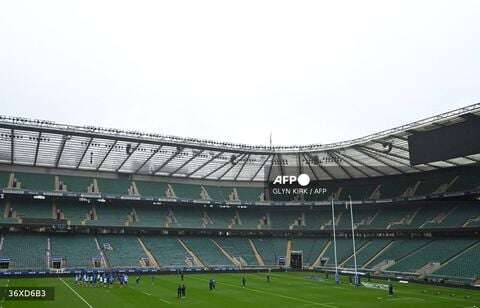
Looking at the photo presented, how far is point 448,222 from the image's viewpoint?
5838 cm

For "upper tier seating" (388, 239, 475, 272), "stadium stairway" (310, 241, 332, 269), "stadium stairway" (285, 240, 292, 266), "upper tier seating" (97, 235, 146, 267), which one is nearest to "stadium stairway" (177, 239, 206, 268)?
"upper tier seating" (97, 235, 146, 267)

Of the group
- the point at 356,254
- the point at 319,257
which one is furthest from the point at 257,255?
the point at 356,254

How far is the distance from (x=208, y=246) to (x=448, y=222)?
3474cm

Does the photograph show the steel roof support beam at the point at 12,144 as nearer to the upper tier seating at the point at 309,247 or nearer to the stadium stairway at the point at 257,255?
the stadium stairway at the point at 257,255

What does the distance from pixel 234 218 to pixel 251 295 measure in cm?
3659

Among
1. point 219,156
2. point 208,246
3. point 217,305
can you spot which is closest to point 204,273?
point 208,246

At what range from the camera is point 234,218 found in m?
77.2

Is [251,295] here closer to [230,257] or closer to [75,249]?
[230,257]

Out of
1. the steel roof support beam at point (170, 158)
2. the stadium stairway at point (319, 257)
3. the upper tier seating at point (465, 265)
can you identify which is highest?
the steel roof support beam at point (170, 158)

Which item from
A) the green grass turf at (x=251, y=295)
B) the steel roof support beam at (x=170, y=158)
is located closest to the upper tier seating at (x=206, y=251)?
the steel roof support beam at (x=170, y=158)

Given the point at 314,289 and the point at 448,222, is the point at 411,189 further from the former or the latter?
the point at 314,289

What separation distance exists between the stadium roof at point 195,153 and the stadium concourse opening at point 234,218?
0.19 metres

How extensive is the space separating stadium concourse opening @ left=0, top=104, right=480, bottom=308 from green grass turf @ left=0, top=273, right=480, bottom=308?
0.79 ft

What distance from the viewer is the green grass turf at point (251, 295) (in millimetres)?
34688
